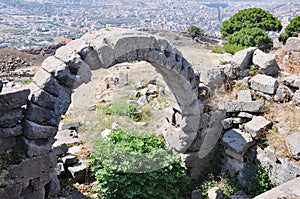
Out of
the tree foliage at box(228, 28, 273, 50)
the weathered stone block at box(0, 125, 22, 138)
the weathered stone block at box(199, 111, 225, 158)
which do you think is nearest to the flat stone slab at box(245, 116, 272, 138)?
the weathered stone block at box(199, 111, 225, 158)

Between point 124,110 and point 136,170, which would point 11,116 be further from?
point 124,110

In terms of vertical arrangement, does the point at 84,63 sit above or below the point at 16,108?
above

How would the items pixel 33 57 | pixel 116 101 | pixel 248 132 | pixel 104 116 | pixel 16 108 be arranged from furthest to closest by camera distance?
pixel 33 57
pixel 116 101
pixel 104 116
pixel 248 132
pixel 16 108

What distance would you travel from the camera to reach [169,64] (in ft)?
23.0

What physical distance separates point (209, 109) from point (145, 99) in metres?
3.01

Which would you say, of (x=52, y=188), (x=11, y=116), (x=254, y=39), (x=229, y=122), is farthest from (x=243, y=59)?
(x=11, y=116)

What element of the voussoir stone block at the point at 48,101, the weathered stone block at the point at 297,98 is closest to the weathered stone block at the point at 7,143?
the voussoir stone block at the point at 48,101

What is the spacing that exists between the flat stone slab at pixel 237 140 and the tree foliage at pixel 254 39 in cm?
600

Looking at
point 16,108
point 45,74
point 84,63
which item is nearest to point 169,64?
point 84,63

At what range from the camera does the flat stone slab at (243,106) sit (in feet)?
28.2

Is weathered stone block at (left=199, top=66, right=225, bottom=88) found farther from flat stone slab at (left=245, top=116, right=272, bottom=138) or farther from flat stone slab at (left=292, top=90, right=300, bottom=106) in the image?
flat stone slab at (left=292, top=90, right=300, bottom=106)

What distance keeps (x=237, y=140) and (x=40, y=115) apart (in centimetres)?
474

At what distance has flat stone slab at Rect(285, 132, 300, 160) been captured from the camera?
291 inches

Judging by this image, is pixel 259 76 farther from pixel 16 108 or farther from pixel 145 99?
pixel 16 108
